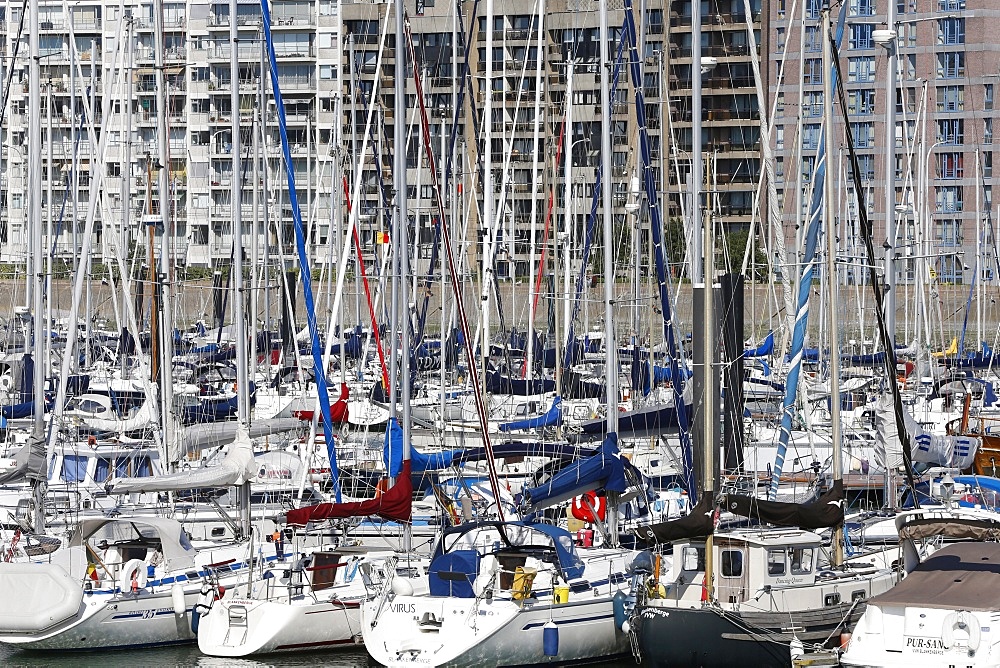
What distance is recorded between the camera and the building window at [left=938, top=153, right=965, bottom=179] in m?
75.2

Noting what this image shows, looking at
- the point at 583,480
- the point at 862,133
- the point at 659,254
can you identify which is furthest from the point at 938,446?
the point at 862,133

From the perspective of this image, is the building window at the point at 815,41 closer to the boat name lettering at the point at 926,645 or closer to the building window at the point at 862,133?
the building window at the point at 862,133

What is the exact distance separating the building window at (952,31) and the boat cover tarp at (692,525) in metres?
62.4

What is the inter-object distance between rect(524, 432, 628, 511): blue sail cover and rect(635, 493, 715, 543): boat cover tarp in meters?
2.60

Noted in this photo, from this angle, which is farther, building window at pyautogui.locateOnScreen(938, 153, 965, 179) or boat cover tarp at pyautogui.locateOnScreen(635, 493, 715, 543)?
building window at pyautogui.locateOnScreen(938, 153, 965, 179)

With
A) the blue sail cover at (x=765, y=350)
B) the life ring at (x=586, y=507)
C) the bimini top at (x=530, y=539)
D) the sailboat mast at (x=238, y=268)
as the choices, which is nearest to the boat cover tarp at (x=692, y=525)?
the bimini top at (x=530, y=539)

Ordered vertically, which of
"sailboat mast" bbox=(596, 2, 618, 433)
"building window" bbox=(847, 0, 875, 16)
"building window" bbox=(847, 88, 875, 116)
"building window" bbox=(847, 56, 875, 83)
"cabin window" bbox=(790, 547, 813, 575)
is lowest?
"cabin window" bbox=(790, 547, 813, 575)

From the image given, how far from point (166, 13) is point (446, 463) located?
71.3 meters

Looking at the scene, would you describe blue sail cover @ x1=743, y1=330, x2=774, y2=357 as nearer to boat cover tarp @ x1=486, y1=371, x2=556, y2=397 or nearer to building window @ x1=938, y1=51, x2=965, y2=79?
boat cover tarp @ x1=486, y1=371, x2=556, y2=397

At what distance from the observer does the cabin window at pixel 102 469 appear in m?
29.3

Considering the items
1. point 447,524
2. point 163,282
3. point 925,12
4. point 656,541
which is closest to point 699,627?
point 656,541

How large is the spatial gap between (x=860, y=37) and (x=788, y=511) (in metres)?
60.7

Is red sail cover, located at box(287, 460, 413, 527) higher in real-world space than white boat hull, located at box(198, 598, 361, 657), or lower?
higher

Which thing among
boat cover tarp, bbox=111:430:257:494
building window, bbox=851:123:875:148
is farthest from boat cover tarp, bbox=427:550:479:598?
building window, bbox=851:123:875:148
